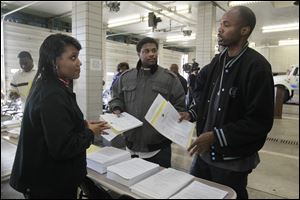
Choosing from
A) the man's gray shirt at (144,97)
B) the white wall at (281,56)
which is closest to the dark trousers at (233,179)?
the man's gray shirt at (144,97)

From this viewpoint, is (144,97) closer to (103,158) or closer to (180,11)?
(103,158)

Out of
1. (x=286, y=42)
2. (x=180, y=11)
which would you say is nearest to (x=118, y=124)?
(x=180, y=11)

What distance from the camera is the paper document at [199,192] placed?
979 mm

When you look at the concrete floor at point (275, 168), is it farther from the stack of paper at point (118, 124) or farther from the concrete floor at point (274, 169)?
the stack of paper at point (118, 124)

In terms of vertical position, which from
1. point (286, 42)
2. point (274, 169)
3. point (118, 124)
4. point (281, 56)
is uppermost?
point (286, 42)

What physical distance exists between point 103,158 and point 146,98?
664mm

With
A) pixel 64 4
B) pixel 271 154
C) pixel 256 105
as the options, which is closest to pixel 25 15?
pixel 64 4

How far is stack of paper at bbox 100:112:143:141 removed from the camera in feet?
4.79

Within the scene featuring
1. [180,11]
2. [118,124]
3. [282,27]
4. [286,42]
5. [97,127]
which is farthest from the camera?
[286,42]

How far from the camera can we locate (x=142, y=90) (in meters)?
1.85

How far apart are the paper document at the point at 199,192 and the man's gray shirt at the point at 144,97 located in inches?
28.5

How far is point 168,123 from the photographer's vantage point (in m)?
1.33

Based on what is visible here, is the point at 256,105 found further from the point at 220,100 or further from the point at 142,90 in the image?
the point at 142,90

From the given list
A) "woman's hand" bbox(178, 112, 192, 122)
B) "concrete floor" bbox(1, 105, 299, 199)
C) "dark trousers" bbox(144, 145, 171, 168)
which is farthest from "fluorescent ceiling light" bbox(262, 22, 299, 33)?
"woman's hand" bbox(178, 112, 192, 122)
